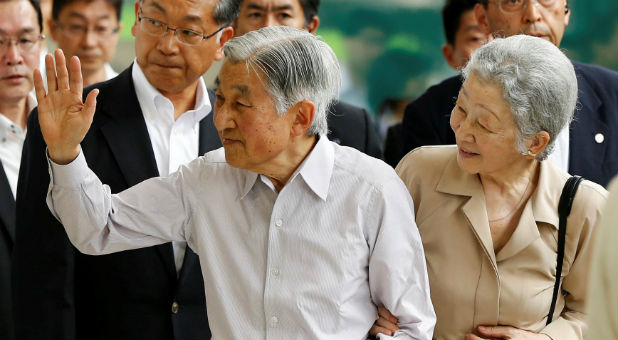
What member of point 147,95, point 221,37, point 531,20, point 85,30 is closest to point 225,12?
point 221,37

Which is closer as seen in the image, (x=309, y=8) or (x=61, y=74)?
(x=61, y=74)

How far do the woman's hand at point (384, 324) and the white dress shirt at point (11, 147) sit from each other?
5.76ft

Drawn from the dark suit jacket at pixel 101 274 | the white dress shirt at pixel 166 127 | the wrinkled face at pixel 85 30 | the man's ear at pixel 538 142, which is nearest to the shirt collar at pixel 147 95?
the white dress shirt at pixel 166 127

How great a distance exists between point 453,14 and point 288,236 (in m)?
2.52

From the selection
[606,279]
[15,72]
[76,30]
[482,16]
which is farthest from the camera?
[76,30]

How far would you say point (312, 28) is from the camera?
3750 mm

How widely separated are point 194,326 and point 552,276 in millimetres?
1112

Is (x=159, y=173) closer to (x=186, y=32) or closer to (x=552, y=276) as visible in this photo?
(x=186, y=32)

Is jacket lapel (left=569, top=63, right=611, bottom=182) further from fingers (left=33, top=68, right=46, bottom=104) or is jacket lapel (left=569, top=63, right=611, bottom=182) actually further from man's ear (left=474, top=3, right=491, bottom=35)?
fingers (left=33, top=68, right=46, bottom=104)

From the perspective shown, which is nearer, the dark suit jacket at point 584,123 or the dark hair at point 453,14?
the dark suit jacket at point 584,123

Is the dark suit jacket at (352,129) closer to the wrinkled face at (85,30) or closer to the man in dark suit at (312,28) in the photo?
the man in dark suit at (312,28)

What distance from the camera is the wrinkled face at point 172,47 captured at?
2.96 m

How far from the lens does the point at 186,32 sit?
300cm

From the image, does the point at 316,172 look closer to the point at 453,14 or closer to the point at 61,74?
the point at 61,74
